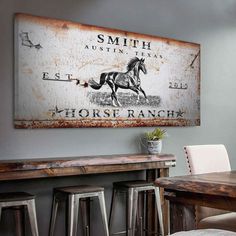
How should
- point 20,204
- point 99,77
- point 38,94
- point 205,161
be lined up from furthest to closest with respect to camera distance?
point 99,77
point 38,94
point 205,161
point 20,204

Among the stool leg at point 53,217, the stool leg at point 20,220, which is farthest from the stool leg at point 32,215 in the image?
the stool leg at point 53,217

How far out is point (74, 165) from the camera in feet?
11.2

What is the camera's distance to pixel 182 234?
81.4 inches

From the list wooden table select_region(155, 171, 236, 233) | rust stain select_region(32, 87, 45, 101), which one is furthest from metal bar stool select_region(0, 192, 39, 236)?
wooden table select_region(155, 171, 236, 233)

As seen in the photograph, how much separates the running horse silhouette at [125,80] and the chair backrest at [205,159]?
1161mm

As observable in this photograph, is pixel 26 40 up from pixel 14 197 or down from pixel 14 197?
up

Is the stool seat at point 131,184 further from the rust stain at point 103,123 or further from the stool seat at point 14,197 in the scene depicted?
the stool seat at point 14,197

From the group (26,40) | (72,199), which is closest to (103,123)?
(72,199)

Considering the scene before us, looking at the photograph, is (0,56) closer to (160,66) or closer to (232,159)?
(160,66)

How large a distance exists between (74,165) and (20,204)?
1.76ft

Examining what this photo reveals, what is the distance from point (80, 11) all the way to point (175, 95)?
1.45 metres

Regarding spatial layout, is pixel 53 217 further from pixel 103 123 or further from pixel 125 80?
pixel 125 80

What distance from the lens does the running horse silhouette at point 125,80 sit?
160 inches

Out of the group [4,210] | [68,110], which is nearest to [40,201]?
[4,210]
